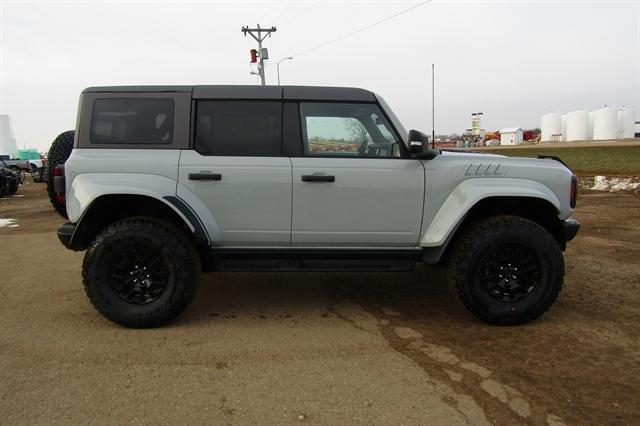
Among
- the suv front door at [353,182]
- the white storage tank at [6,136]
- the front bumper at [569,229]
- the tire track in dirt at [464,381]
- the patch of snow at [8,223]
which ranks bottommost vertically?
Result: the tire track in dirt at [464,381]

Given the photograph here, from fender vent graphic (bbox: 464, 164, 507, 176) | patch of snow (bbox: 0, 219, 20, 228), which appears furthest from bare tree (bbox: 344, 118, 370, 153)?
patch of snow (bbox: 0, 219, 20, 228)

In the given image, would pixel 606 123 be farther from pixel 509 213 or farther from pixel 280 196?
pixel 280 196

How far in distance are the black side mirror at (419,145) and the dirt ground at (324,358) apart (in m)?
1.41

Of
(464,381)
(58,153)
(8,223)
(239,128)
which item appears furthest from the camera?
(8,223)

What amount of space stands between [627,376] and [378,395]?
163cm

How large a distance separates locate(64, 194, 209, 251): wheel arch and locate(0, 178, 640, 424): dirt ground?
2.43ft

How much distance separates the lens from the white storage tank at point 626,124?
251 ft

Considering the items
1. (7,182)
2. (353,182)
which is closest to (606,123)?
(7,182)

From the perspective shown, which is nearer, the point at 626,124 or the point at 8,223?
the point at 8,223

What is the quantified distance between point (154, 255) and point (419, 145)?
2.27 metres

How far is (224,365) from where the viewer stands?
10.7ft

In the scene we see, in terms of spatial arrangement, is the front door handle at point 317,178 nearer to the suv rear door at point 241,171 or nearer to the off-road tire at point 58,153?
the suv rear door at point 241,171

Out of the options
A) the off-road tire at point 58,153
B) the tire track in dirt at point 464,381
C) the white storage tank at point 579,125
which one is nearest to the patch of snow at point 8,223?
the off-road tire at point 58,153

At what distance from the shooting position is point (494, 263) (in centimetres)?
393
